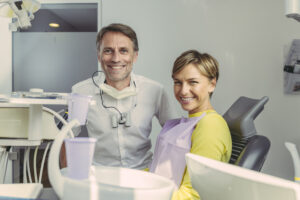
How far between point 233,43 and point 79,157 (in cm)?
252

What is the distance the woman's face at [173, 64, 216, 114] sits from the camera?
1289 millimetres

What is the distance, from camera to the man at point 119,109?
1.72 m

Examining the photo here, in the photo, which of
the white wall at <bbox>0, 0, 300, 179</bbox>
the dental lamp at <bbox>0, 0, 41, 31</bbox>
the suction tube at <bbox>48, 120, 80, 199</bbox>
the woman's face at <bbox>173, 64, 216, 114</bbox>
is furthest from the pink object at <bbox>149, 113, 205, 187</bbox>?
the white wall at <bbox>0, 0, 300, 179</bbox>

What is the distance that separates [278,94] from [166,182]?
2558mm

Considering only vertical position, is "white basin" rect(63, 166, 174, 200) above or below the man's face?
below

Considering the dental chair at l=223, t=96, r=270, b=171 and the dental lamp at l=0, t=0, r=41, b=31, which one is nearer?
the dental chair at l=223, t=96, r=270, b=171

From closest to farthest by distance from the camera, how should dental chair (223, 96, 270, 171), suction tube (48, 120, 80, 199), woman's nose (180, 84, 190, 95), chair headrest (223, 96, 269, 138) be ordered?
1. suction tube (48, 120, 80, 199)
2. dental chair (223, 96, 270, 171)
3. chair headrest (223, 96, 269, 138)
4. woman's nose (180, 84, 190, 95)

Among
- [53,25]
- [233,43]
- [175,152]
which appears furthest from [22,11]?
[233,43]

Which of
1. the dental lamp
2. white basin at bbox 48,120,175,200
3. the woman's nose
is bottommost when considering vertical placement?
white basin at bbox 48,120,175,200

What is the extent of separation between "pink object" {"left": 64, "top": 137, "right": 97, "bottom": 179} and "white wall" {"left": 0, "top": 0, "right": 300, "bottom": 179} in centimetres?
226

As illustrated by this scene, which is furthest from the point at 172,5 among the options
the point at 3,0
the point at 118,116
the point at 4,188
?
the point at 4,188

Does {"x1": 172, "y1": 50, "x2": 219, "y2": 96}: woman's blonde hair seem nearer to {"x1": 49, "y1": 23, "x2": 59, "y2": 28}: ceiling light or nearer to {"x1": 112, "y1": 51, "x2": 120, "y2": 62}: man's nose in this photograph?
{"x1": 112, "y1": 51, "x2": 120, "y2": 62}: man's nose

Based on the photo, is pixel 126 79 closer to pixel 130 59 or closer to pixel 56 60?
pixel 130 59

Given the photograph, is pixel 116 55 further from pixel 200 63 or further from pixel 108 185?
pixel 108 185
